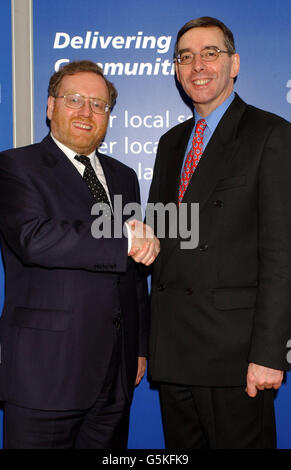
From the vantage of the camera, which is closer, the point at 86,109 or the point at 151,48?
the point at 86,109

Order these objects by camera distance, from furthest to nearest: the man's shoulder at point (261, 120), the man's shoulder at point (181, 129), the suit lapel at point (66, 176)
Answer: the man's shoulder at point (181, 129) → the suit lapel at point (66, 176) → the man's shoulder at point (261, 120)

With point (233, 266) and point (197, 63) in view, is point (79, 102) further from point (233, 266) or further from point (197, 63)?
point (233, 266)

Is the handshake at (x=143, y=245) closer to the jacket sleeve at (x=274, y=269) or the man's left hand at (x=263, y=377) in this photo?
the jacket sleeve at (x=274, y=269)

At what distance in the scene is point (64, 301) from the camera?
1805 mm

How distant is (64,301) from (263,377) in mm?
825

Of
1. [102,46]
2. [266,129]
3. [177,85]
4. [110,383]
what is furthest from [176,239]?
[102,46]

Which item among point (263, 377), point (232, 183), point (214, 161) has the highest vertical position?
point (214, 161)

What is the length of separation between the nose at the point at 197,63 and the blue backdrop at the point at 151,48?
0.61m

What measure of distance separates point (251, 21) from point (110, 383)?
2070 mm

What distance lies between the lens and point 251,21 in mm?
2504

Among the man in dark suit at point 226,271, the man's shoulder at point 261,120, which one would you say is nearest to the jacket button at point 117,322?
the man in dark suit at point 226,271

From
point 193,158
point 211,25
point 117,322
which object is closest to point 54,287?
point 117,322

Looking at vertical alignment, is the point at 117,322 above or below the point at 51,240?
below

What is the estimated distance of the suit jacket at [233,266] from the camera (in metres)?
1.67
